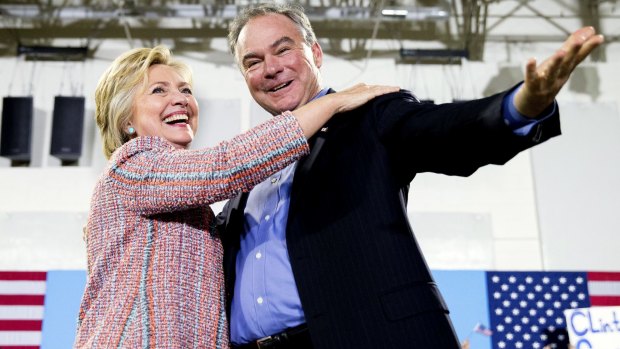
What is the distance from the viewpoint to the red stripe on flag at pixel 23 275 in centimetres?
661

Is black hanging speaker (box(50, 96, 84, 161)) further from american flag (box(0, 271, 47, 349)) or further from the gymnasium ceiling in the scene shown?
american flag (box(0, 271, 47, 349))

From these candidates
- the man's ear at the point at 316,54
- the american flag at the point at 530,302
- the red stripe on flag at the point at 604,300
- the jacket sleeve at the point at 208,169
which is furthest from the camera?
the red stripe on flag at the point at 604,300

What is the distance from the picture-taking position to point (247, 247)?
1750 mm

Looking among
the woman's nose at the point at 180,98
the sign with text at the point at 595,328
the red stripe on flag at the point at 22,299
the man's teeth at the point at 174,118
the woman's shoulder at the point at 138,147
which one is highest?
the woman's nose at the point at 180,98

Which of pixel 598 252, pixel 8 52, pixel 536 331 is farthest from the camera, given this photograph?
pixel 8 52

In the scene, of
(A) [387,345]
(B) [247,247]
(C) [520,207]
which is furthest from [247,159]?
(C) [520,207]

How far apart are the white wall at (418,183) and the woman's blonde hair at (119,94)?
5402mm

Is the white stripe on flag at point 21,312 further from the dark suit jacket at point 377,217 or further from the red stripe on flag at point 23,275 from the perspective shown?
the dark suit jacket at point 377,217

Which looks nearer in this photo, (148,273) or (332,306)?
(332,306)

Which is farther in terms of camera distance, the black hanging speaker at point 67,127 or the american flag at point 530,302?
the black hanging speaker at point 67,127

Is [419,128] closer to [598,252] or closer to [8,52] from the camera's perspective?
[598,252]

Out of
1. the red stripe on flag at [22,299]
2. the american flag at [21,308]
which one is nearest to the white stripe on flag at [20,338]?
the american flag at [21,308]

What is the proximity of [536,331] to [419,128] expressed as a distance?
17.1 ft

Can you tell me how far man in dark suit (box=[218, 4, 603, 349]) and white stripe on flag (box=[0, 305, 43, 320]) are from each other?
5317mm
